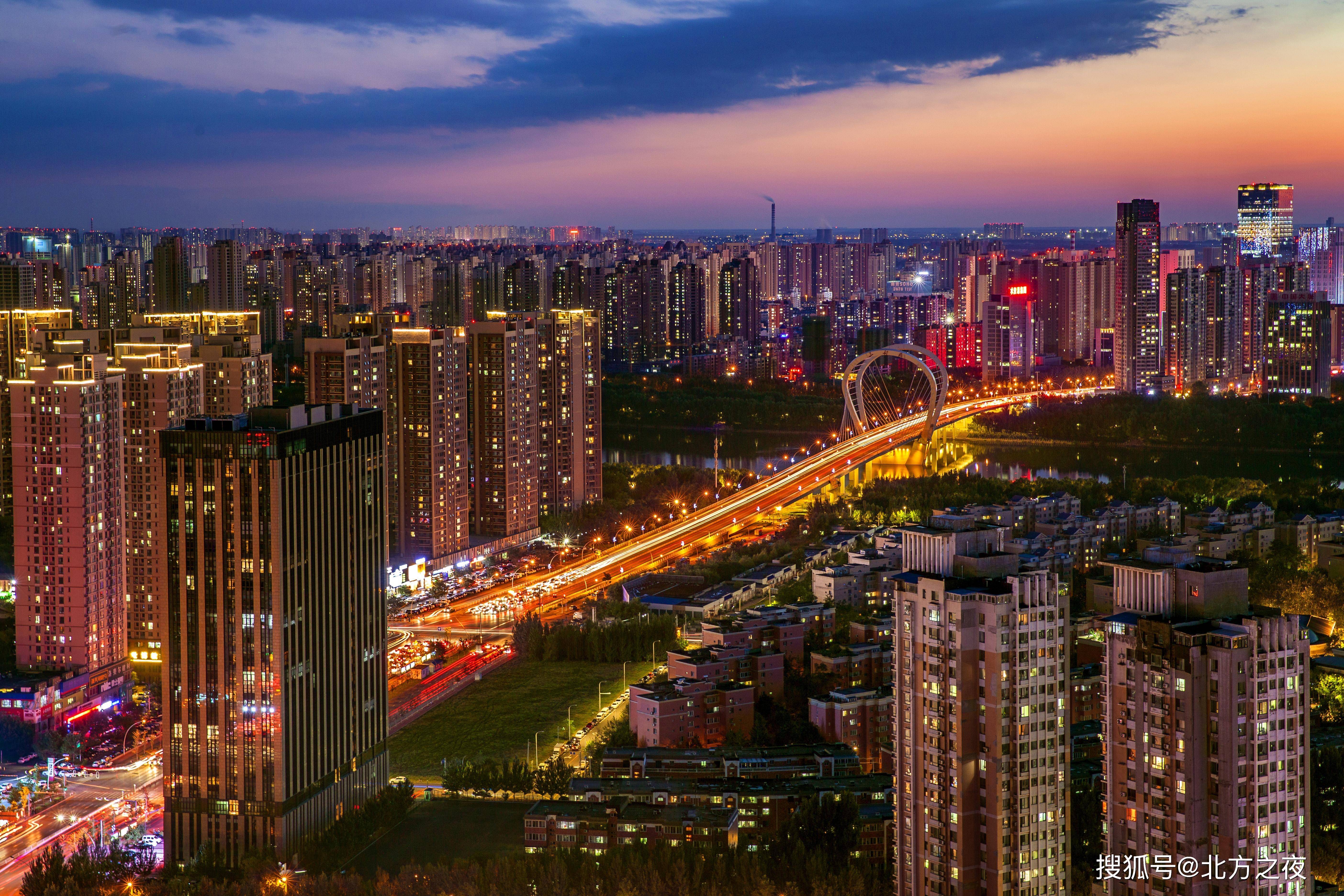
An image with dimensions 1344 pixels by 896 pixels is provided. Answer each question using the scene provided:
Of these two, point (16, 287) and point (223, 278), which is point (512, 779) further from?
point (223, 278)

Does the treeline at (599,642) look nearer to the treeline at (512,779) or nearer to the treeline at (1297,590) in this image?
the treeline at (512,779)

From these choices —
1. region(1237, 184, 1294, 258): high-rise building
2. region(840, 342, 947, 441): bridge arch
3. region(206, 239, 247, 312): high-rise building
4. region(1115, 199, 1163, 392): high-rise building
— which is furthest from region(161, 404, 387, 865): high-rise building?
region(1237, 184, 1294, 258): high-rise building

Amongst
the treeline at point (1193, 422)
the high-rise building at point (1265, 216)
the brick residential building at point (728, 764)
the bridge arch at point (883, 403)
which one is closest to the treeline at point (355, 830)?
the brick residential building at point (728, 764)

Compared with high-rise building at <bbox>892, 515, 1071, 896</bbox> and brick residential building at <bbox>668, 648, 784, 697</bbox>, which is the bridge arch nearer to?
brick residential building at <bbox>668, 648, 784, 697</bbox>

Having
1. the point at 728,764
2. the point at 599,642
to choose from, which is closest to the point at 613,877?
the point at 728,764

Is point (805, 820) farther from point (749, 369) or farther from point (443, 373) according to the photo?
point (749, 369)
